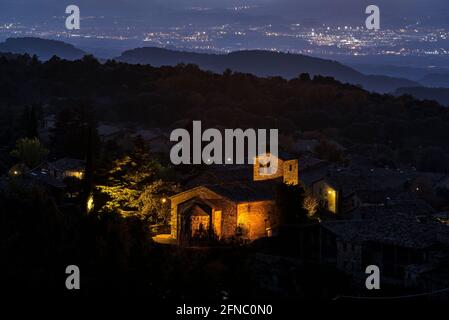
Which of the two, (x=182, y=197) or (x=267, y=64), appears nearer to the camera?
(x=182, y=197)

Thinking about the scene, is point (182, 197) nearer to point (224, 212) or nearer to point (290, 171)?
point (224, 212)

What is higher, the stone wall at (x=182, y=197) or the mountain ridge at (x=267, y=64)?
the mountain ridge at (x=267, y=64)

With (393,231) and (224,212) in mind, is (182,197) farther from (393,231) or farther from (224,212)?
(393,231)

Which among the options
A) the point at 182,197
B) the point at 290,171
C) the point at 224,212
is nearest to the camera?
the point at 224,212

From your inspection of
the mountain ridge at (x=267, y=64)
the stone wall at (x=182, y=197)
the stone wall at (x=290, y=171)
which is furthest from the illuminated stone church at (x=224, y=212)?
the mountain ridge at (x=267, y=64)

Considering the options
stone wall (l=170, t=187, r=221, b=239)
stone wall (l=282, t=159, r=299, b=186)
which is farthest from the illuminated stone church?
stone wall (l=282, t=159, r=299, b=186)

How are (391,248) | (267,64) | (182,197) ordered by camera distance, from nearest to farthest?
(391,248) < (182,197) < (267,64)

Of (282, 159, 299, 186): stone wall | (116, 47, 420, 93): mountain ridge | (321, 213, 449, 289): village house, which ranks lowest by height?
(321, 213, 449, 289): village house

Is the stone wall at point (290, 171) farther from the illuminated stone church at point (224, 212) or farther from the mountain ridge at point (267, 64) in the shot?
the mountain ridge at point (267, 64)

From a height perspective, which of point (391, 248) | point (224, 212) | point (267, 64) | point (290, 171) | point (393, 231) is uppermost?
point (267, 64)

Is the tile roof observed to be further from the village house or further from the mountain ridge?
the mountain ridge

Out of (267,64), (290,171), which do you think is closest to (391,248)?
(290,171)

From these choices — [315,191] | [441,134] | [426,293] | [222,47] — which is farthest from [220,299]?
[222,47]

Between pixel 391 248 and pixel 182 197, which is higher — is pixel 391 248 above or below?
below
